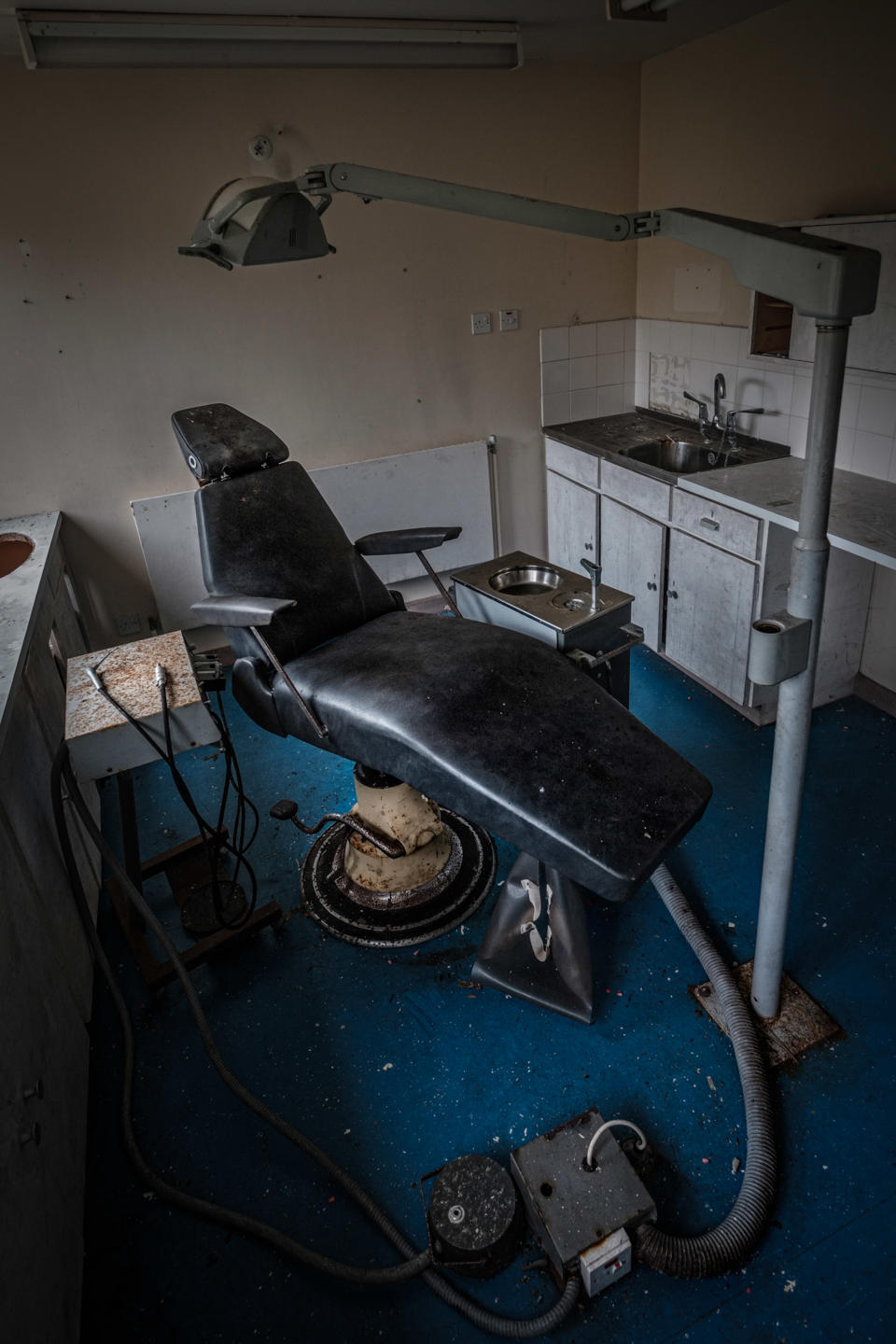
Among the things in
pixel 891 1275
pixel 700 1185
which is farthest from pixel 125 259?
pixel 891 1275

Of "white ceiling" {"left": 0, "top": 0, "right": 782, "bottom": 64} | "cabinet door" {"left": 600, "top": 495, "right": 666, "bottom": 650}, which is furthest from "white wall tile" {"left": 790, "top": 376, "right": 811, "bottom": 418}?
"white ceiling" {"left": 0, "top": 0, "right": 782, "bottom": 64}

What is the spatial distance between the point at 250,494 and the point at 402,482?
64.4 inches

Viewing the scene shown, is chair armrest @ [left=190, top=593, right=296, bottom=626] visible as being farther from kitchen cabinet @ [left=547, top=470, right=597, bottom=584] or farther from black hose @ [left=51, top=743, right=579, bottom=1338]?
kitchen cabinet @ [left=547, top=470, right=597, bottom=584]

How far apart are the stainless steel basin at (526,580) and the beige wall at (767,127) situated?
163 centimetres

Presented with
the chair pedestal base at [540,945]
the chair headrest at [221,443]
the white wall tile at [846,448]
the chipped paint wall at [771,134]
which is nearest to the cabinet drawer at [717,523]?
the white wall tile at [846,448]

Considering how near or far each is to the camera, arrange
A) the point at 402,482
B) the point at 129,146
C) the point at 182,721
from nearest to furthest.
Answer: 1. the point at 182,721
2. the point at 129,146
3. the point at 402,482

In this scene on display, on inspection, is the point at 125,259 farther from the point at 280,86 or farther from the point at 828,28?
the point at 828,28

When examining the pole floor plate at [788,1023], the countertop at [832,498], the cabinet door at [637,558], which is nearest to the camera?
the pole floor plate at [788,1023]

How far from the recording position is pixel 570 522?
4.11 m

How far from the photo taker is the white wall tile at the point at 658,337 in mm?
3943

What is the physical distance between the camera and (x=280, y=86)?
3.18m

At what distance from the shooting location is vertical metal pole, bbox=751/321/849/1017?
4.52 ft

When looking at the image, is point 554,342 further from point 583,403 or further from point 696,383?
point 696,383

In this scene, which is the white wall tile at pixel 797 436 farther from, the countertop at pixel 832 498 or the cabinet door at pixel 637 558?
the cabinet door at pixel 637 558
